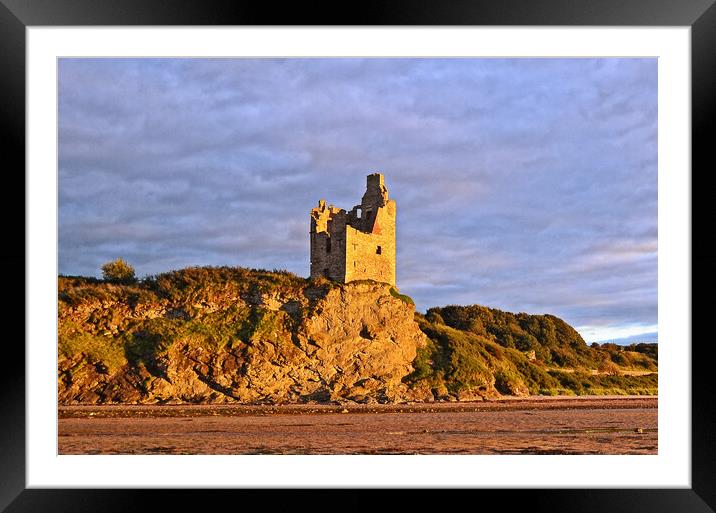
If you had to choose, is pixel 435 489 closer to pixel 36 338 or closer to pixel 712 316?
pixel 712 316

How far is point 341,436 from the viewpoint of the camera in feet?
61.6

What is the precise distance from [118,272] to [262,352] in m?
10.2

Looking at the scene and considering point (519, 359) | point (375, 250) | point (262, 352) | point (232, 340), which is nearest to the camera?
point (262, 352)

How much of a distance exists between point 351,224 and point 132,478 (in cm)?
3788

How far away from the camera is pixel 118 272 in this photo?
129 ft

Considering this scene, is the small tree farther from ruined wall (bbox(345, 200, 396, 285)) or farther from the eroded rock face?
ruined wall (bbox(345, 200, 396, 285))

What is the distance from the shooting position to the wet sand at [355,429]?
53.5 feet

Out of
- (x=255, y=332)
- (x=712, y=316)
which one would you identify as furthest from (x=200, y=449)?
(x=255, y=332)

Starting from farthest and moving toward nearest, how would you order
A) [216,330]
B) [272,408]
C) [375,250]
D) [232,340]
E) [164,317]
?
[375,250], [164,317], [216,330], [232,340], [272,408]

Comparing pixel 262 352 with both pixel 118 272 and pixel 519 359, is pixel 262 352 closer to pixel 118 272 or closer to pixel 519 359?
pixel 118 272

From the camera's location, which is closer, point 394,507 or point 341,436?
point 394,507

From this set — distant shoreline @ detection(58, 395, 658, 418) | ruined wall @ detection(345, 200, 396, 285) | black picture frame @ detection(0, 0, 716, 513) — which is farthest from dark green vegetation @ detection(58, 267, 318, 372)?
black picture frame @ detection(0, 0, 716, 513)

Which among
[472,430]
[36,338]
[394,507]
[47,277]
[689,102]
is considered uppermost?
[689,102]
